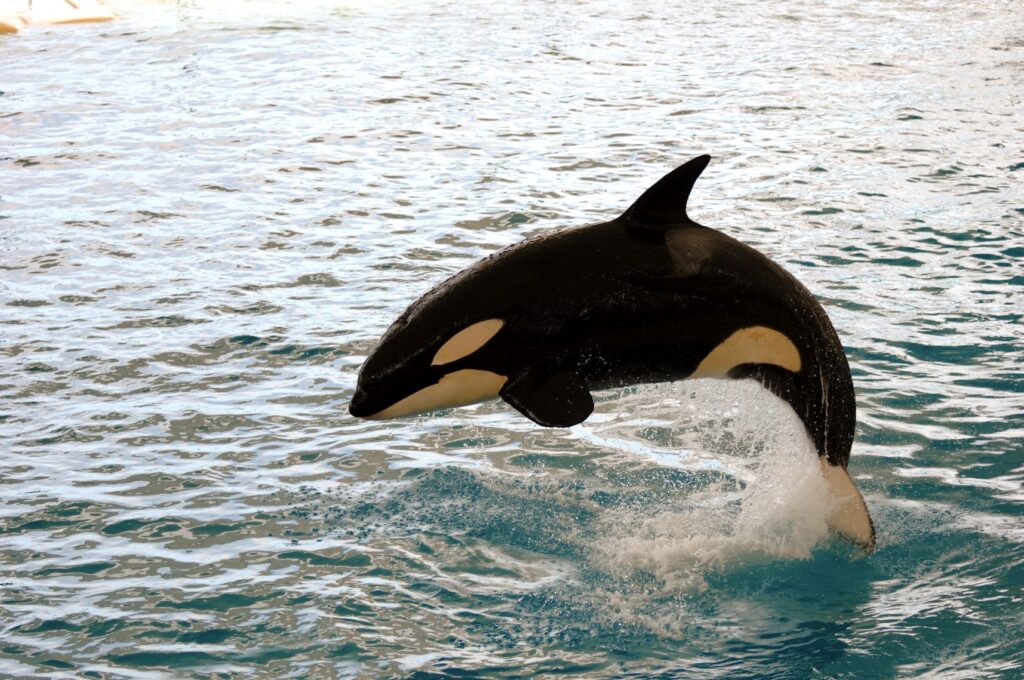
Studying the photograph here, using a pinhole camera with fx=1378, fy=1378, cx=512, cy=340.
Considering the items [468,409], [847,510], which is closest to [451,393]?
[847,510]

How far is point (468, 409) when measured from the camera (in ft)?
30.5

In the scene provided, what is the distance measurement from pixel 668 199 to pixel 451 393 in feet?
4.32

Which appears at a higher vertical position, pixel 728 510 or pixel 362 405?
pixel 362 405

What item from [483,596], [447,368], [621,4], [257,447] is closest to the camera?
[447,368]

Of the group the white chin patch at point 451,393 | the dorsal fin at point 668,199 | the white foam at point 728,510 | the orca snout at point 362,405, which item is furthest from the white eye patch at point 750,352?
the orca snout at point 362,405

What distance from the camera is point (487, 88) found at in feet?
61.2

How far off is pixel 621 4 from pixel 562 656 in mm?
20453

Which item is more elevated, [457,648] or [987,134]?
[987,134]

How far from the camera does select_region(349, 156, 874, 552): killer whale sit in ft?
19.7

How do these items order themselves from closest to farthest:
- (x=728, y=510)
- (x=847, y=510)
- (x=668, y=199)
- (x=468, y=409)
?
(x=668, y=199) → (x=847, y=510) → (x=728, y=510) → (x=468, y=409)

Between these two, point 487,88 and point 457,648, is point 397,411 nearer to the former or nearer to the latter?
point 457,648

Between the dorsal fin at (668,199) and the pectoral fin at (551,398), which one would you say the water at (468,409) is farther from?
the pectoral fin at (551,398)

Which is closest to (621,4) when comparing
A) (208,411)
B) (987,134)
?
(987,134)

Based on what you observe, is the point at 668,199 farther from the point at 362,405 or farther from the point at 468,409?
the point at 468,409
